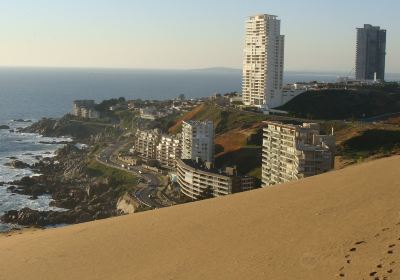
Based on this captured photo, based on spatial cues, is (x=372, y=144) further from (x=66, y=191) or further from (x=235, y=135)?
(x=66, y=191)

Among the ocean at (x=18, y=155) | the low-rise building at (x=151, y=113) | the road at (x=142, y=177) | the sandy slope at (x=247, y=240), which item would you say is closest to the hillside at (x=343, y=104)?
the low-rise building at (x=151, y=113)

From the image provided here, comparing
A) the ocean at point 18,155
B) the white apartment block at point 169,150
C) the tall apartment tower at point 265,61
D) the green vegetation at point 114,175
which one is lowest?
the ocean at point 18,155

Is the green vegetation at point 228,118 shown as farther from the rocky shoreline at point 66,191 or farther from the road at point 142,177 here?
the rocky shoreline at point 66,191

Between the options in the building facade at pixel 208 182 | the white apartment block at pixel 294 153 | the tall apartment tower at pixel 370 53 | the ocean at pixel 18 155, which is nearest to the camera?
the white apartment block at pixel 294 153

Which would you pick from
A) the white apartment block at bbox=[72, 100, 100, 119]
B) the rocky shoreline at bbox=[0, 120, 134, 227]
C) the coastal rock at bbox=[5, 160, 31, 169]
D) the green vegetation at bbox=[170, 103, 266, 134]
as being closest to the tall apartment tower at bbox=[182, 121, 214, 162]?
the green vegetation at bbox=[170, 103, 266, 134]

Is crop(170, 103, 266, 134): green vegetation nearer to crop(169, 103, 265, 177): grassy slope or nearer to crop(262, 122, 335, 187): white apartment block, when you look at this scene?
crop(169, 103, 265, 177): grassy slope

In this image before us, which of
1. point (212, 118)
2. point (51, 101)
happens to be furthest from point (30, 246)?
point (51, 101)
